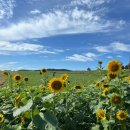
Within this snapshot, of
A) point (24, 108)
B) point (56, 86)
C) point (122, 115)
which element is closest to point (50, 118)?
point (24, 108)

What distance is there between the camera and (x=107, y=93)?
21.5ft

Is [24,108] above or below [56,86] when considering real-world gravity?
below

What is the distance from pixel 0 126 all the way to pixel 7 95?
6.97 ft

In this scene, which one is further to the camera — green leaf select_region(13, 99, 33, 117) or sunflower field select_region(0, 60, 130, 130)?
sunflower field select_region(0, 60, 130, 130)

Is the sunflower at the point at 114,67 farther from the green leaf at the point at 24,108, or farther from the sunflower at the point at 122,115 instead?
the green leaf at the point at 24,108

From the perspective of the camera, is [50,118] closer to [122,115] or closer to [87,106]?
[122,115]

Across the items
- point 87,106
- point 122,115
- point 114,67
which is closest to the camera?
point 122,115

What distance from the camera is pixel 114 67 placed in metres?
6.71

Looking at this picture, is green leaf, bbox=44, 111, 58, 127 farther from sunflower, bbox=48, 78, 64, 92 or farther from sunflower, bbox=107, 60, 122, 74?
sunflower, bbox=107, 60, 122, 74

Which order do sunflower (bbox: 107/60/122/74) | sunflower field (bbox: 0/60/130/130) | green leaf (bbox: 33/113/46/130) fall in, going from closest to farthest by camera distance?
green leaf (bbox: 33/113/46/130)
sunflower field (bbox: 0/60/130/130)
sunflower (bbox: 107/60/122/74)

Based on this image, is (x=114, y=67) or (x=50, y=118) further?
(x=114, y=67)

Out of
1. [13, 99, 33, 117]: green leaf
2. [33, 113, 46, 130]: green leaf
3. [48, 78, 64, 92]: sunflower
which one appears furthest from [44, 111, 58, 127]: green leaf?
[48, 78, 64, 92]: sunflower

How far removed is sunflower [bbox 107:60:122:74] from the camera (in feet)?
21.9

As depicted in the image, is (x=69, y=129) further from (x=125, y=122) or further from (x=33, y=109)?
(x=33, y=109)
